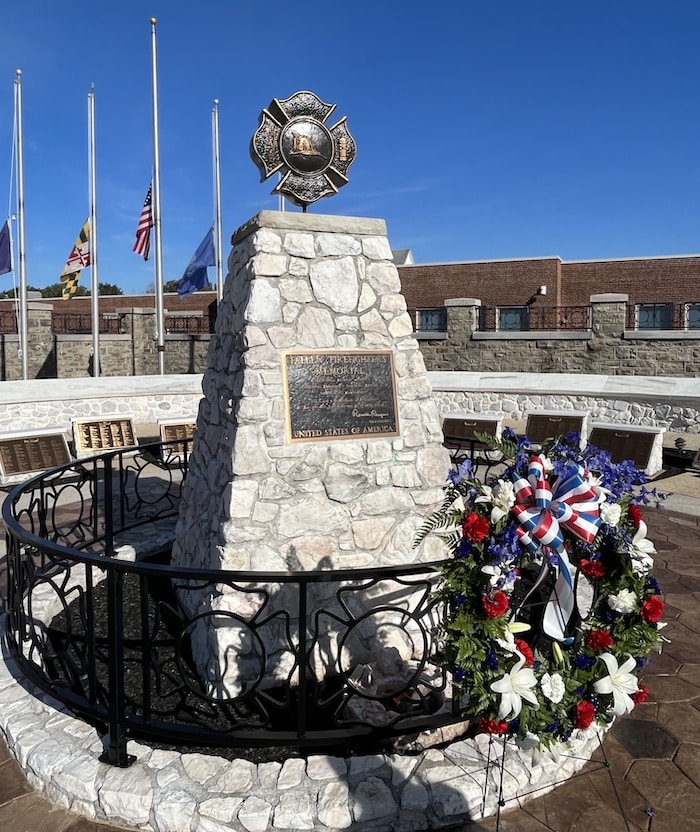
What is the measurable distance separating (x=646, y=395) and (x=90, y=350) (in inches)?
843

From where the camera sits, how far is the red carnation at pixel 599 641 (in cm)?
245

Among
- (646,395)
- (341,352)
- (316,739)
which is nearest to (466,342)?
(646,395)

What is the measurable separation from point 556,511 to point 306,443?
7.01 ft

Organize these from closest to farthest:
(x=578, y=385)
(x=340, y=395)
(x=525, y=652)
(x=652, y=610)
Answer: (x=525, y=652), (x=652, y=610), (x=340, y=395), (x=578, y=385)

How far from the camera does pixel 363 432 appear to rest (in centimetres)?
442

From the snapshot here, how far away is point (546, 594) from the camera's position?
8.78 ft

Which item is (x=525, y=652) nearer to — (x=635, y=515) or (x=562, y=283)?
(x=635, y=515)

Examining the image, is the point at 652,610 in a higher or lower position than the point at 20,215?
lower

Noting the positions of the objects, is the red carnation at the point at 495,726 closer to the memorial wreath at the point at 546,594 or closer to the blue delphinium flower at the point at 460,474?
the memorial wreath at the point at 546,594

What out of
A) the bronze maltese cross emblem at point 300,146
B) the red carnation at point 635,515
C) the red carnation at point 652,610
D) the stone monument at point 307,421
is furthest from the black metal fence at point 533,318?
the red carnation at point 652,610

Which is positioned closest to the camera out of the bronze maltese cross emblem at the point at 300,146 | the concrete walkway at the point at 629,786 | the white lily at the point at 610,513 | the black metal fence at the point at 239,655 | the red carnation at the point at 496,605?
the red carnation at the point at 496,605

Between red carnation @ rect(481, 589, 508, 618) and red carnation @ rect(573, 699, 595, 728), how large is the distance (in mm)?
494

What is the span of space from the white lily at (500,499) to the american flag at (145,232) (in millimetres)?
17644

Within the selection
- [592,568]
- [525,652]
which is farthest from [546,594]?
[525,652]
